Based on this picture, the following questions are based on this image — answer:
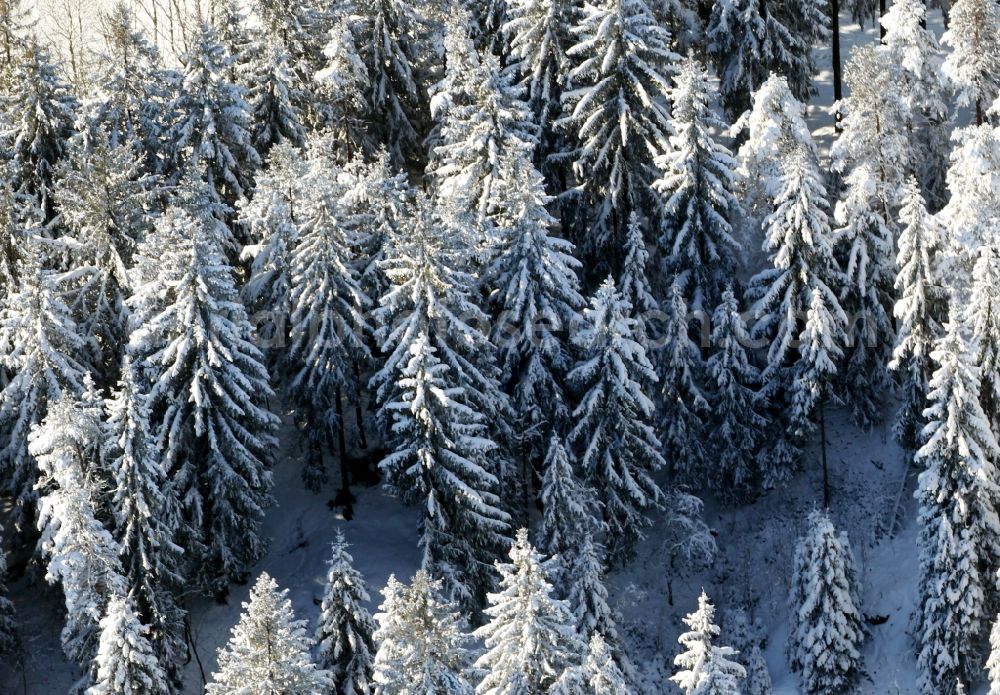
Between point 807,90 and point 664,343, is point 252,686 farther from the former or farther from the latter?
point 807,90

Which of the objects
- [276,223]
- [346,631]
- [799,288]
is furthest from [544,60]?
[346,631]

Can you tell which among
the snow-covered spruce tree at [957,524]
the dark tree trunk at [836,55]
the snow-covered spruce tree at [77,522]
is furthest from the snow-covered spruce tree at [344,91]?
the snow-covered spruce tree at [957,524]

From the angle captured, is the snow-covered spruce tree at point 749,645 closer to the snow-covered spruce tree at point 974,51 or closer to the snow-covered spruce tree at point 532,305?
the snow-covered spruce tree at point 532,305

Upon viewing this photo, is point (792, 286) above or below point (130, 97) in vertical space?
below

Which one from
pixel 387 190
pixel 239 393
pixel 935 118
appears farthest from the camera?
pixel 935 118

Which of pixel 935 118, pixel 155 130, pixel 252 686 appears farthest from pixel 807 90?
pixel 252 686

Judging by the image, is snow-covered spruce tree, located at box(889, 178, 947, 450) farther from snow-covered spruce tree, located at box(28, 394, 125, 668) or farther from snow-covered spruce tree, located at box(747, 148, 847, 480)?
snow-covered spruce tree, located at box(28, 394, 125, 668)

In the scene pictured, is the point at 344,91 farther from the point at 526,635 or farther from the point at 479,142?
the point at 526,635
